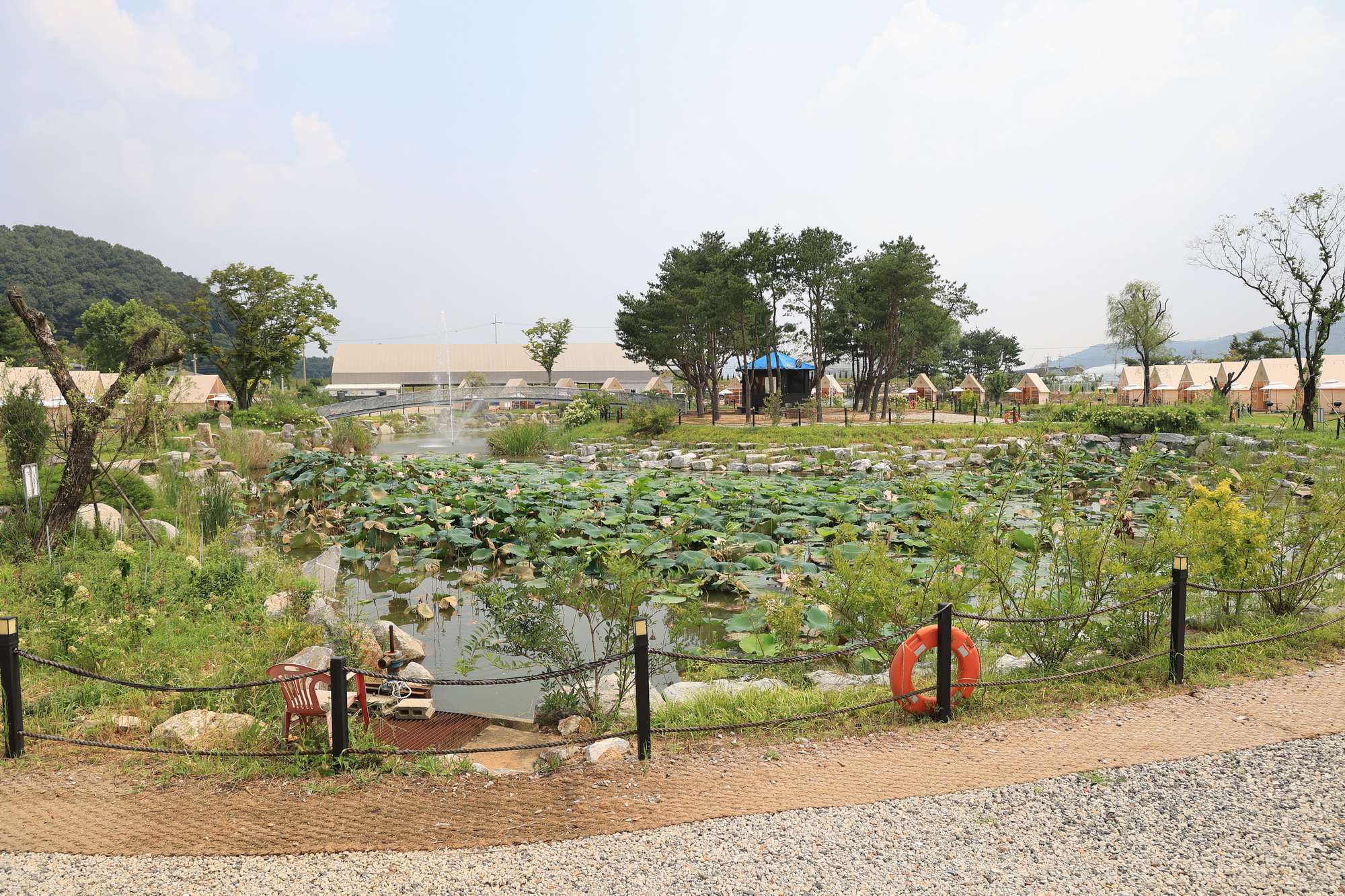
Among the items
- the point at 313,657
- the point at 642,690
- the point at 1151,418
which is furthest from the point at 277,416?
the point at 1151,418

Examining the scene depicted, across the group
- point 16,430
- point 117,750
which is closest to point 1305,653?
point 117,750

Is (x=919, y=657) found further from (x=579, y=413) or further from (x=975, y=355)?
(x=975, y=355)

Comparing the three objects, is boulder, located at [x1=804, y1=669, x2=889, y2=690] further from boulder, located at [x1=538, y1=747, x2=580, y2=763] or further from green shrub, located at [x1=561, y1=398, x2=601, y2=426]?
green shrub, located at [x1=561, y1=398, x2=601, y2=426]

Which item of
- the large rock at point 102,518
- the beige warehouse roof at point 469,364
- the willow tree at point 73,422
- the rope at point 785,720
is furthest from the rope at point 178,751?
the beige warehouse roof at point 469,364

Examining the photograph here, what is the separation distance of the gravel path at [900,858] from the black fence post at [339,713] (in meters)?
0.72

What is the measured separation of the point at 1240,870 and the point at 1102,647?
8.55 ft

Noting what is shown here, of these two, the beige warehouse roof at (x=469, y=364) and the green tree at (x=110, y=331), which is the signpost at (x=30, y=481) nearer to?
the green tree at (x=110, y=331)

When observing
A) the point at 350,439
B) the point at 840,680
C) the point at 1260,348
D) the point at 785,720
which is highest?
the point at 1260,348

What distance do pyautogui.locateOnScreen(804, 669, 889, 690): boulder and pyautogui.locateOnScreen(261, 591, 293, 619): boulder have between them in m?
4.36

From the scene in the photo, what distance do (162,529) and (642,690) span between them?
7.03 meters

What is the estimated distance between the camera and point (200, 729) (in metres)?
4.01

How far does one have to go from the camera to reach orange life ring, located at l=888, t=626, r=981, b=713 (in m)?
4.14

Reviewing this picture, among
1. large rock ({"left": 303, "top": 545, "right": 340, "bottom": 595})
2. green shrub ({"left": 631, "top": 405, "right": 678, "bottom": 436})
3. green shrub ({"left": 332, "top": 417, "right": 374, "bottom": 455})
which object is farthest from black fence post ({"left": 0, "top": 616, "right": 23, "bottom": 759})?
green shrub ({"left": 631, "top": 405, "right": 678, "bottom": 436})

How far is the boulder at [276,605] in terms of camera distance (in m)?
6.13
